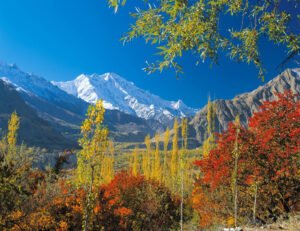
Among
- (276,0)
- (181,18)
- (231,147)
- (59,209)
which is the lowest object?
(59,209)

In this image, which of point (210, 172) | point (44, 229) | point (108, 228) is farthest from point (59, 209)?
point (210, 172)

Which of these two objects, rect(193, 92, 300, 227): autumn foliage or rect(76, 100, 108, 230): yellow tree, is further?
rect(193, 92, 300, 227): autumn foliage

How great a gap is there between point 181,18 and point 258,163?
40.1 ft

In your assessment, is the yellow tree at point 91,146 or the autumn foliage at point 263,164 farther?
the autumn foliage at point 263,164

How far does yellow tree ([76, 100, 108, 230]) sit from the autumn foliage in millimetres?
8335

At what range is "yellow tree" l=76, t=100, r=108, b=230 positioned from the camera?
9727mm

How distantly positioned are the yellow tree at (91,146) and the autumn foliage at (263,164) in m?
8.34

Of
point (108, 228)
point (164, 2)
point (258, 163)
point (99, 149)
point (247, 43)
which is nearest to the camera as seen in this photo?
point (164, 2)

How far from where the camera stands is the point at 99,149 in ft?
32.5

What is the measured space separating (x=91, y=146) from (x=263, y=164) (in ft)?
34.2

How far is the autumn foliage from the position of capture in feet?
53.1

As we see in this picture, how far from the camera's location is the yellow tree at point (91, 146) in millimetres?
9727

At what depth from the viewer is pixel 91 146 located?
9750 mm

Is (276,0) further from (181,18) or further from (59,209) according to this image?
(59,209)
